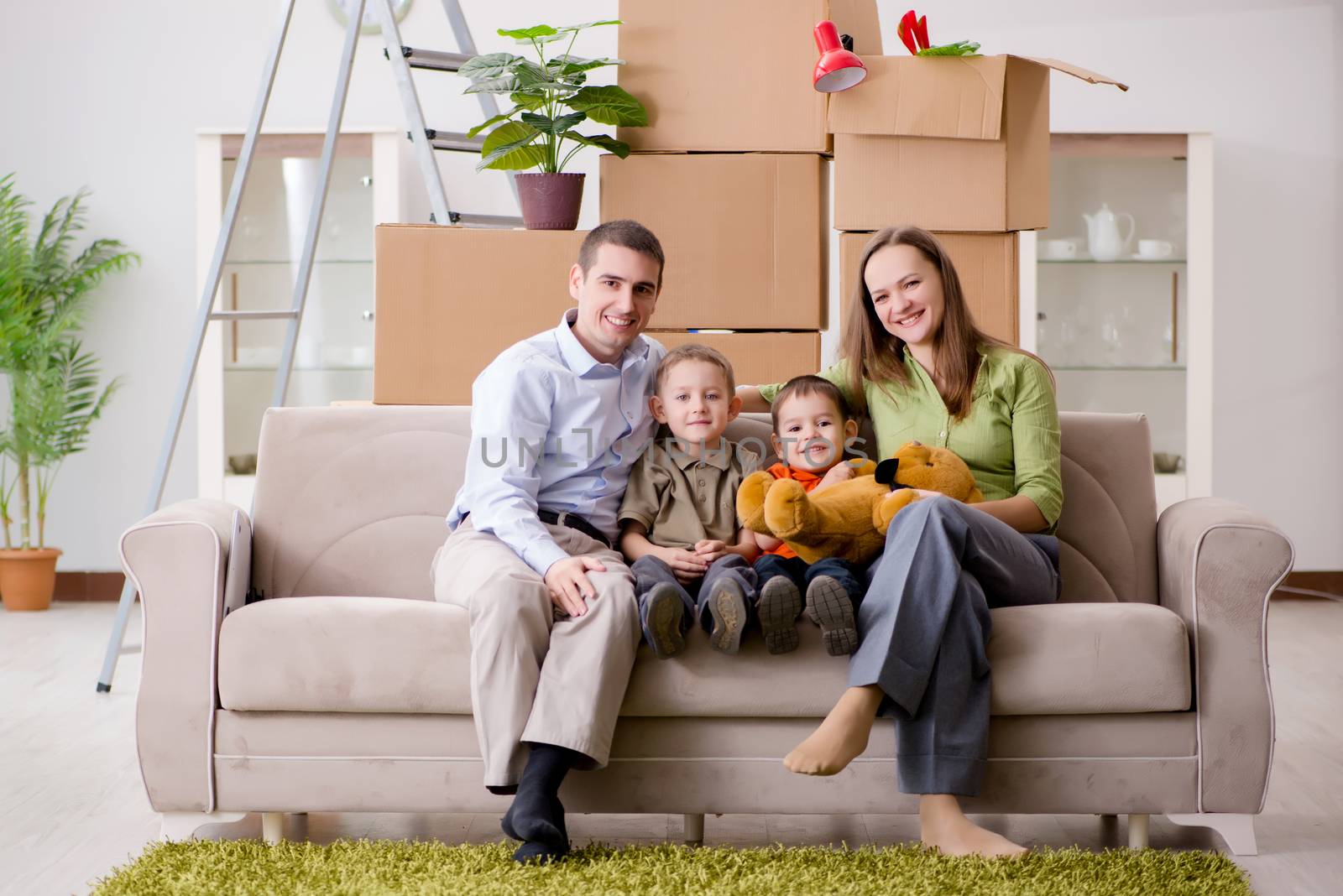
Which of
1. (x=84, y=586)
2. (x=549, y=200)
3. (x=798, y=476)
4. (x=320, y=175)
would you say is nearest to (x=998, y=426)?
(x=798, y=476)

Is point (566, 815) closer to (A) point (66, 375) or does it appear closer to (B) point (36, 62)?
(A) point (66, 375)

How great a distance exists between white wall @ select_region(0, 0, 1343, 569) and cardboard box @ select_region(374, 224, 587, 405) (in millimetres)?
1901

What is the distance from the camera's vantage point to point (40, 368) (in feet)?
13.5

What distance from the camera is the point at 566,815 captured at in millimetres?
2129

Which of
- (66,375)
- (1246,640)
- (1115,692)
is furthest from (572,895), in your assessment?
(66,375)

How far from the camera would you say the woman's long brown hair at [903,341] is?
2.14 m

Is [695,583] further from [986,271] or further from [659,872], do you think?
[986,271]

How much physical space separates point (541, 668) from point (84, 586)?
331cm

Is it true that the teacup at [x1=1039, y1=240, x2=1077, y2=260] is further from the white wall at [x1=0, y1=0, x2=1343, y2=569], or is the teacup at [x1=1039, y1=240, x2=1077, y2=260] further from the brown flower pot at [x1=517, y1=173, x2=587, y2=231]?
the brown flower pot at [x1=517, y1=173, x2=587, y2=231]

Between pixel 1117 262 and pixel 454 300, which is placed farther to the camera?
pixel 1117 262

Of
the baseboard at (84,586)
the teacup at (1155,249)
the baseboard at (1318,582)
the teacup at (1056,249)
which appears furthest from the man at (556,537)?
the baseboard at (1318,582)

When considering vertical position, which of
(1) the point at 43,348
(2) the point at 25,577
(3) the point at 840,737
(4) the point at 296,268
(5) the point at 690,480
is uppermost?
(4) the point at 296,268

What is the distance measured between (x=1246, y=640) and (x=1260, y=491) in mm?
2883

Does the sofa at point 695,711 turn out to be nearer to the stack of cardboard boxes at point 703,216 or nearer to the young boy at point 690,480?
the young boy at point 690,480
